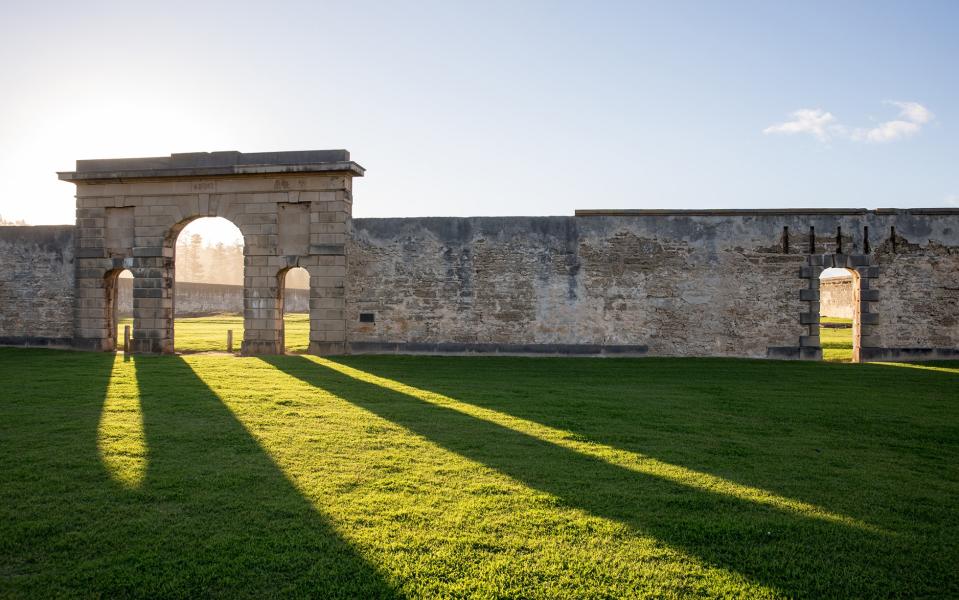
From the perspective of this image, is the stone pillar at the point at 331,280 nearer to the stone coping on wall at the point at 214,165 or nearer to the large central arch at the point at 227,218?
the large central arch at the point at 227,218

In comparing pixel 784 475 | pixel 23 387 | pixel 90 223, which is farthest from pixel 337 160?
pixel 784 475

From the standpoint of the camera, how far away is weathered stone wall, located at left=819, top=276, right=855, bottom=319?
2536 centimetres

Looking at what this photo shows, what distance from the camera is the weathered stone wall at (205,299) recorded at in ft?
99.8

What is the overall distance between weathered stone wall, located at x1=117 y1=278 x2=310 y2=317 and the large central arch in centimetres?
1675

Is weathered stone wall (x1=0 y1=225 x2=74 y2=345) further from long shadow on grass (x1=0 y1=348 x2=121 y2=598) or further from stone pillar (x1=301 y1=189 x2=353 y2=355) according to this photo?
long shadow on grass (x1=0 y1=348 x2=121 y2=598)

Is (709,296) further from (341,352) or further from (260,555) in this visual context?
(260,555)

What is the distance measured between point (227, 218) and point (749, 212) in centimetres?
1232

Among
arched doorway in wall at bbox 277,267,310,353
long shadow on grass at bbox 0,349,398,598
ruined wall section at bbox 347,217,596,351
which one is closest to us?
long shadow on grass at bbox 0,349,398,598

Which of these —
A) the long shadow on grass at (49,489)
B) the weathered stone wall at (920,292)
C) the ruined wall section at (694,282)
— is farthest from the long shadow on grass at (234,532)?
the weathered stone wall at (920,292)

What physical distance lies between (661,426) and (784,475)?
5.81ft

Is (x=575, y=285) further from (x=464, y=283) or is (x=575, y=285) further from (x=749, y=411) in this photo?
(x=749, y=411)

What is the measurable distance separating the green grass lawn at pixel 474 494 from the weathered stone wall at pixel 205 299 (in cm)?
2535

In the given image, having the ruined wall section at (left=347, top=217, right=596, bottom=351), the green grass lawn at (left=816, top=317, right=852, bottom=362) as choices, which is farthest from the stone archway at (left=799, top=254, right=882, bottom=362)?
the ruined wall section at (left=347, top=217, right=596, bottom=351)

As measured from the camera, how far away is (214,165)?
46.3ft
